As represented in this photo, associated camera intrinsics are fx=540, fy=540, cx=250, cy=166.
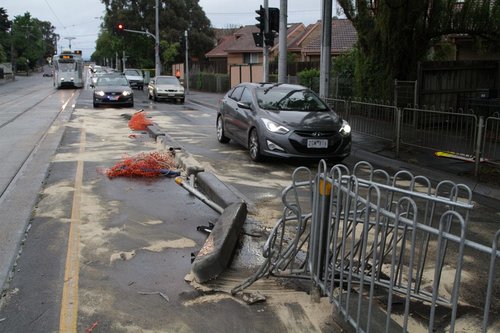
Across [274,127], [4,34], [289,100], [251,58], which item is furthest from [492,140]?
[4,34]

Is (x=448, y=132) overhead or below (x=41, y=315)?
overhead

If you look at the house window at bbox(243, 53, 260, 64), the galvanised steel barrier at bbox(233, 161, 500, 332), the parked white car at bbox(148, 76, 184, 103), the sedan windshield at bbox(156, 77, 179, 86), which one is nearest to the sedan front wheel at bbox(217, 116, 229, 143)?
the galvanised steel barrier at bbox(233, 161, 500, 332)

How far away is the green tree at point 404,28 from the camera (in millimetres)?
14188

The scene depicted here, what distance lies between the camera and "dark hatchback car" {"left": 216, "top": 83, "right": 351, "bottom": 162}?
9.88m

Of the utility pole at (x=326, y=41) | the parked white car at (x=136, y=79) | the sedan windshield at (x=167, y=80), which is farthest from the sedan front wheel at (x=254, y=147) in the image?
the parked white car at (x=136, y=79)

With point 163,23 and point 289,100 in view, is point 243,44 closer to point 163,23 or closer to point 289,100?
point 163,23

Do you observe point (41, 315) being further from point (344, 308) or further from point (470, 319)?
point (470, 319)

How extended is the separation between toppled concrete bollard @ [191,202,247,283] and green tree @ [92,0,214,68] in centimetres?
5551

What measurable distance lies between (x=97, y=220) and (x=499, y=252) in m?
4.93

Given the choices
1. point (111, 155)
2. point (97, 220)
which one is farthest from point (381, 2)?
point (97, 220)

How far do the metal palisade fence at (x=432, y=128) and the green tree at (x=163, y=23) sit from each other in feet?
162

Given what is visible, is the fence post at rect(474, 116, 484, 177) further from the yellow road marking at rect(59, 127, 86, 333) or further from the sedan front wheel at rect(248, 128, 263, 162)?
the yellow road marking at rect(59, 127, 86, 333)

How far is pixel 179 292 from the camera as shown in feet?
14.6

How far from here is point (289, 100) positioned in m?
11.1
